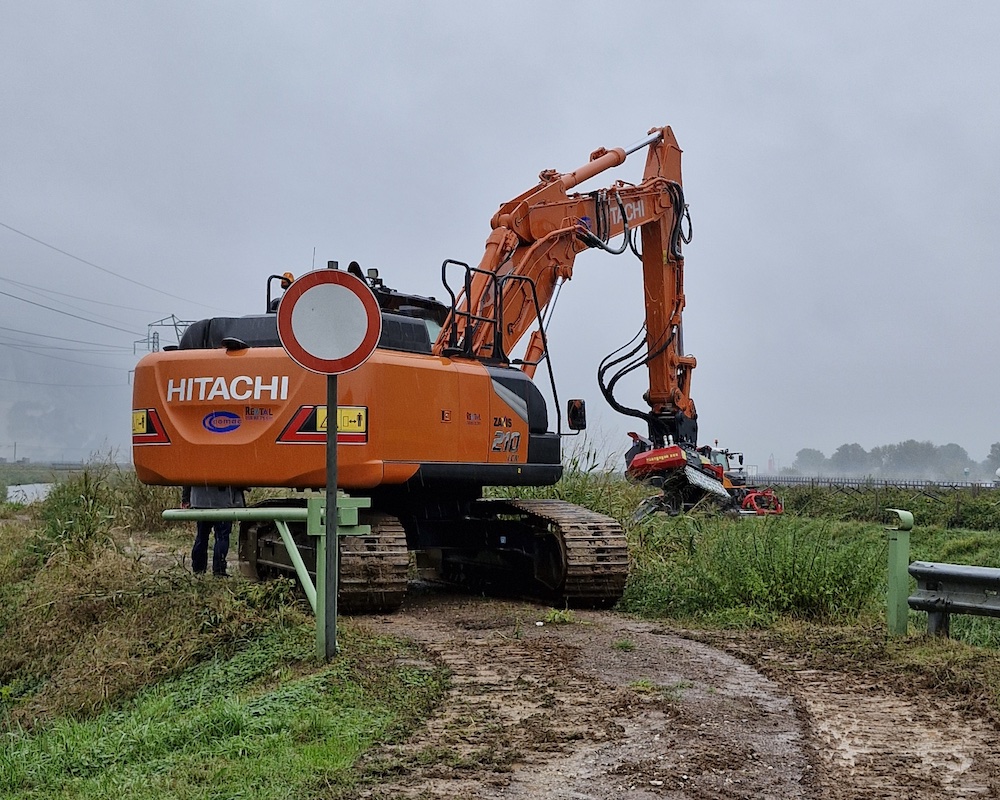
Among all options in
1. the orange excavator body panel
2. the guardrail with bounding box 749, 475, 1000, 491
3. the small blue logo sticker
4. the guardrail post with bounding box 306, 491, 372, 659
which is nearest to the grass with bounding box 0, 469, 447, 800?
the guardrail post with bounding box 306, 491, 372, 659

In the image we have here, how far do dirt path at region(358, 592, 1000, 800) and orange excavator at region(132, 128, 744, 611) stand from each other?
1.81 meters

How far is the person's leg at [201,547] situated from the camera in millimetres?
9961

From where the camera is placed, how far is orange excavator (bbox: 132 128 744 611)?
8414 mm

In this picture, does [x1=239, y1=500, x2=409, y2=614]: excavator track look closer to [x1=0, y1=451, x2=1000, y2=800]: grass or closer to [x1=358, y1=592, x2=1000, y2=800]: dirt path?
[x1=0, y1=451, x2=1000, y2=800]: grass

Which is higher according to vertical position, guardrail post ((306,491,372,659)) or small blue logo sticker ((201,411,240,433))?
small blue logo sticker ((201,411,240,433))

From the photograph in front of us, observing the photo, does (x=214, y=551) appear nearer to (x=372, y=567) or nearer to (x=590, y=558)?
(x=372, y=567)

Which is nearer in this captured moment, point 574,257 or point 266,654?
point 266,654

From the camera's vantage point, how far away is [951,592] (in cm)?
718

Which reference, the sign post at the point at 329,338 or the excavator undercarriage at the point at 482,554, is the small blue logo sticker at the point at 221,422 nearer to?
the excavator undercarriage at the point at 482,554

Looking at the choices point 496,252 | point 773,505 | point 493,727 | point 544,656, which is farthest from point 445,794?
point 773,505

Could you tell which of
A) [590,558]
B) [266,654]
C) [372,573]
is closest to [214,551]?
[372,573]

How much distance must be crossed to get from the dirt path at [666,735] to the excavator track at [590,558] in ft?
5.76

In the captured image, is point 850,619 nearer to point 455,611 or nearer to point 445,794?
point 455,611

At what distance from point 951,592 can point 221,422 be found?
5.34m
